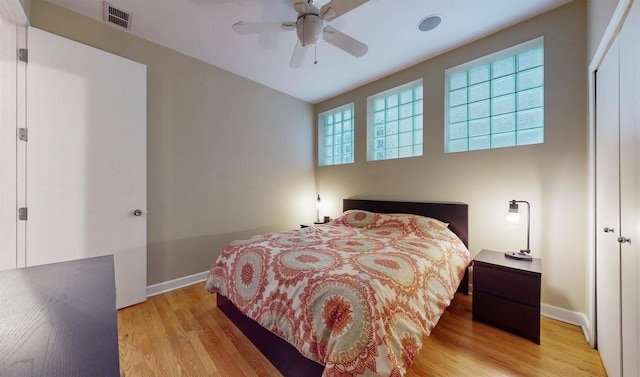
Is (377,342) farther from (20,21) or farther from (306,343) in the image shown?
(20,21)

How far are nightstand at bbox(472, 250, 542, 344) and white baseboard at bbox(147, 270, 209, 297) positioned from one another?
2890 millimetres

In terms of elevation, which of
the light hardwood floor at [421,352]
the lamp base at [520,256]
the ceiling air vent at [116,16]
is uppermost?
the ceiling air vent at [116,16]

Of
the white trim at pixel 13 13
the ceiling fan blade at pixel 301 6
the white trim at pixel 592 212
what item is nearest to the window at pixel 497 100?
the white trim at pixel 592 212

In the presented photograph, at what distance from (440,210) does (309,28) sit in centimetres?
224

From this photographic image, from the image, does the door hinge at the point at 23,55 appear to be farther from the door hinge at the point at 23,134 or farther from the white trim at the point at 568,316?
the white trim at the point at 568,316

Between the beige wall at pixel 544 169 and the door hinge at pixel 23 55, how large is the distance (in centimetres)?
366

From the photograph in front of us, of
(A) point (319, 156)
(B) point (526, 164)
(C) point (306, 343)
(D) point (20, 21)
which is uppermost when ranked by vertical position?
(D) point (20, 21)

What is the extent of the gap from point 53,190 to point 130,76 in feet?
3.92

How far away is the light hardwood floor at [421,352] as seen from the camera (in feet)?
4.87

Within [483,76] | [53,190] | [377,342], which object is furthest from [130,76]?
[483,76]

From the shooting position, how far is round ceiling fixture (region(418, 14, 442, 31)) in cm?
216

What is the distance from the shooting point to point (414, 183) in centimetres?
299

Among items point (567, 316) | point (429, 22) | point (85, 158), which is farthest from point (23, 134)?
point (567, 316)

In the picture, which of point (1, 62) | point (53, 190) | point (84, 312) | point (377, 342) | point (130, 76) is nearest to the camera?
point (84, 312)
